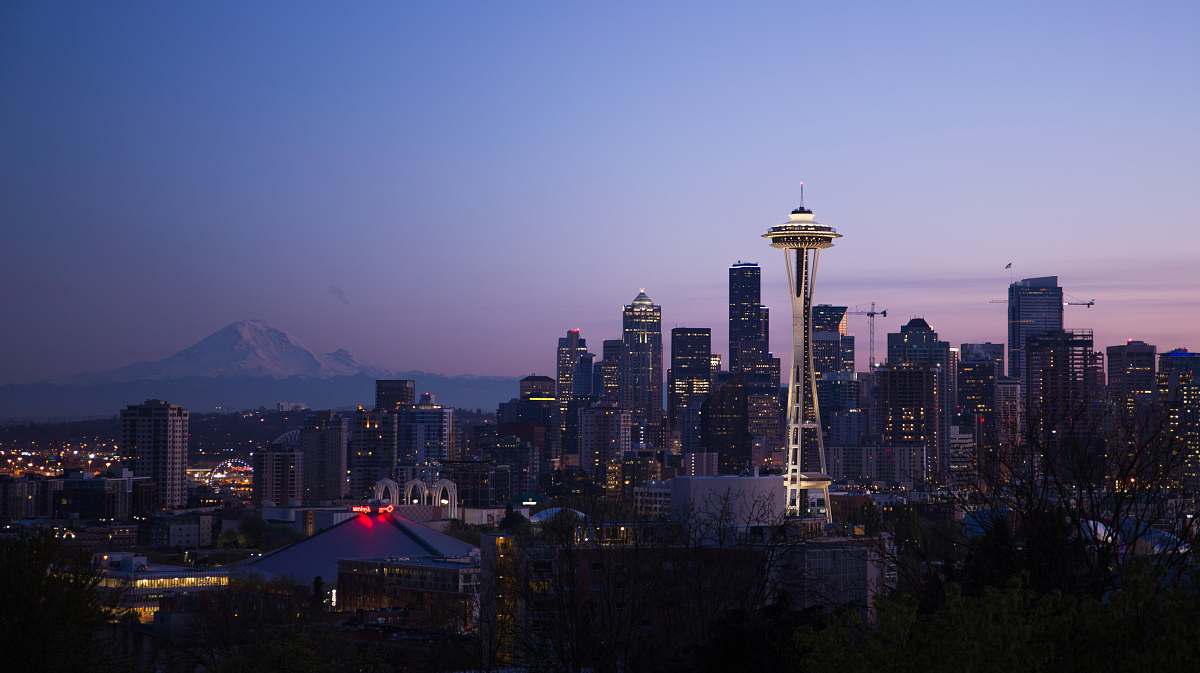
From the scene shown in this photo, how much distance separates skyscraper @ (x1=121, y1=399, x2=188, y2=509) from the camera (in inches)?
5728

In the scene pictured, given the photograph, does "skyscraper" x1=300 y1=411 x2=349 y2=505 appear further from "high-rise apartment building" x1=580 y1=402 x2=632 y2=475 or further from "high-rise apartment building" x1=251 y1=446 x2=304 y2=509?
"high-rise apartment building" x1=580 y1=402 x2=632 y2=475

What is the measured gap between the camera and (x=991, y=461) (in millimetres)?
30453

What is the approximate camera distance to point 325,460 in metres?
164

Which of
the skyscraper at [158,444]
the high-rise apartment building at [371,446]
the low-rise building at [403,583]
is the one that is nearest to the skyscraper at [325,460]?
the high-rise apartment building at [371,446]

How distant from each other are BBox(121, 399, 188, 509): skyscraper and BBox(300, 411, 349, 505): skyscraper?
15485 millimetres

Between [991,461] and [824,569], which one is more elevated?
[991,461]

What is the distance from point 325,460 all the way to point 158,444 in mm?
21336

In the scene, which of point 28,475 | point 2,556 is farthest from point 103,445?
point 2,556

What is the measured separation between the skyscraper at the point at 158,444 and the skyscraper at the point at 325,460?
15485mm

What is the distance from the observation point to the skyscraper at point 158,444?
146 meters

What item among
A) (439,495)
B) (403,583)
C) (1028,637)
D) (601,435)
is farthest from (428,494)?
(1028,637)

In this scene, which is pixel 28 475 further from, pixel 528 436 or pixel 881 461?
pixel 881 461

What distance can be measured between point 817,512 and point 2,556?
8011 centimetres

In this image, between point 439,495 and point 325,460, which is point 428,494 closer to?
point 439,495
